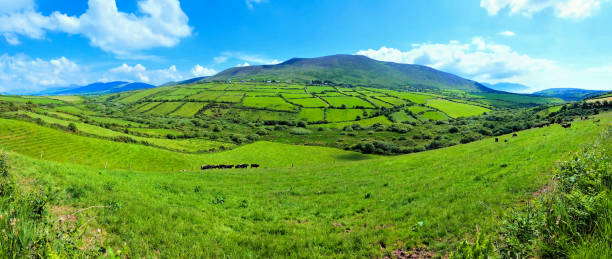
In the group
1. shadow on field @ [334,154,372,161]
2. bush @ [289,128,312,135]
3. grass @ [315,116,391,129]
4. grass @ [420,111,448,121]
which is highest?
grass @ [420,111,448,121]

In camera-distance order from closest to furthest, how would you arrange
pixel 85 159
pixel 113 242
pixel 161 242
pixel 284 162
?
pixel 113 242
pixel 161 242
pixel 85 159
pixel 284 162

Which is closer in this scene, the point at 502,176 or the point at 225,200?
the point at 502,176

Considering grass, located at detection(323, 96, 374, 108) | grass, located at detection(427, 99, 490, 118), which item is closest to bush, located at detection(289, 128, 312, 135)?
grass, located at detection(323, 96, 374, 108)

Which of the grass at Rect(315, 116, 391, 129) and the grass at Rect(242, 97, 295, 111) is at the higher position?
the grass at Rect(242, 97, 295, 111)

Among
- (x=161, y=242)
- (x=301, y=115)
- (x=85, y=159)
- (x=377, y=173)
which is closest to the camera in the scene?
(x=161, y=242)

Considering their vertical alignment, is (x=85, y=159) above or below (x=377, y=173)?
below

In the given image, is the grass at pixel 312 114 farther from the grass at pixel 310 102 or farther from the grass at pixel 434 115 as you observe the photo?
the grass at pixel 434 115

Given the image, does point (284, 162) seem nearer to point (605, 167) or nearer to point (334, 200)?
point (334, 200)

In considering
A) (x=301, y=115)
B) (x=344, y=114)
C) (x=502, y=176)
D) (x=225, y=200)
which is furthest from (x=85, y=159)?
(x=344, y=114)

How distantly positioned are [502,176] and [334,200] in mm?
9746

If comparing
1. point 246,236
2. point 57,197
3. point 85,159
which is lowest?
point 85,159

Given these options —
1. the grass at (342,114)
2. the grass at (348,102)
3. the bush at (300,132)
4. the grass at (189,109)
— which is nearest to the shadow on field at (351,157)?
the bush at (300,132)

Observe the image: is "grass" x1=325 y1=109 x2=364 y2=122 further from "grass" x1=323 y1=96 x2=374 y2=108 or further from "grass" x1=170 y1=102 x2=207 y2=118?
"grass" x1=170 y1=102 x2=207 y2=118

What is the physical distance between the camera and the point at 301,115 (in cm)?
15625
